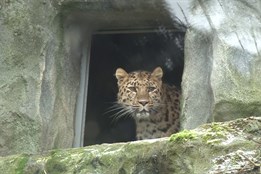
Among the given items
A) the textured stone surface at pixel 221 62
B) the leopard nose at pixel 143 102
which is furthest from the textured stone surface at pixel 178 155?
the leopard nose at pixel 143 102

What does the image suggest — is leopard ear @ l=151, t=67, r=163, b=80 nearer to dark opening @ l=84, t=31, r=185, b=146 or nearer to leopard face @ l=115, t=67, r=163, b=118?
leopard face @ l=115, t=67, r=163, b=118

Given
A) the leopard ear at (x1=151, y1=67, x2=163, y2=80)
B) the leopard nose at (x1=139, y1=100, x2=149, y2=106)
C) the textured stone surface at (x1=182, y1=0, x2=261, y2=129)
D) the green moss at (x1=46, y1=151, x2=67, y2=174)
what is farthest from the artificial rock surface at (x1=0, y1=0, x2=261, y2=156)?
the green moss at (x1=46, y1=151, x2=67, y2=174)

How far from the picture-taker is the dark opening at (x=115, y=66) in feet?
27.3

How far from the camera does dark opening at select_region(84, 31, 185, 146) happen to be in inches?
327

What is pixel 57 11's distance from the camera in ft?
22.6

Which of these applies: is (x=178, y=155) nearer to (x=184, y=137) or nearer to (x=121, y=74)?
(x=184, y=137)

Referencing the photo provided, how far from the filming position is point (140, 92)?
25.6 feet

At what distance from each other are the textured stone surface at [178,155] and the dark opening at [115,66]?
2.66 meters

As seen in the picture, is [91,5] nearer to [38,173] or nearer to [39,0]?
[39,0]

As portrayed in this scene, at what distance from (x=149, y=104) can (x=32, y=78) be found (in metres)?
1.45

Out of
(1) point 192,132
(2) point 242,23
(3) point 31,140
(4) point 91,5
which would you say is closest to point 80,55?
(4) point 91,5

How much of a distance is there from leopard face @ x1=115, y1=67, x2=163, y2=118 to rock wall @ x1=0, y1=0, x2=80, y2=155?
94 cm

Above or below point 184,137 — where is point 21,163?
below

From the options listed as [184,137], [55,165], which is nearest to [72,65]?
[55,165]
